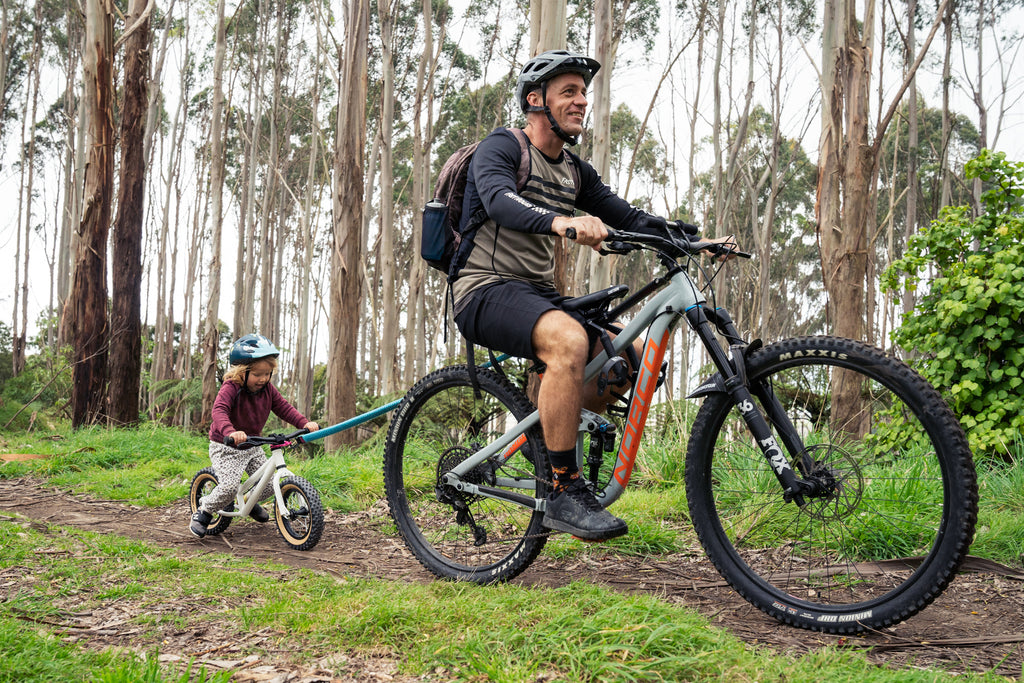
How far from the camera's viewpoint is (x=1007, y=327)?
5.27 m

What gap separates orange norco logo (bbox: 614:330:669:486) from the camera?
295cm

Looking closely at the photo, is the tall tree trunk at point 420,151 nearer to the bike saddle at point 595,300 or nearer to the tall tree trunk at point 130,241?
the tall tree trunk at point 130,241

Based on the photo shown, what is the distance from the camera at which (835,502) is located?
262cm

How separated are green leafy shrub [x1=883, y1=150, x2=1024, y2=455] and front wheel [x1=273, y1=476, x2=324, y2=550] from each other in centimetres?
440

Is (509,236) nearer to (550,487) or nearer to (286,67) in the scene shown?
(550,487)

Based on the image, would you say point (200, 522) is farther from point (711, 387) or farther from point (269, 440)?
point (711, 387)

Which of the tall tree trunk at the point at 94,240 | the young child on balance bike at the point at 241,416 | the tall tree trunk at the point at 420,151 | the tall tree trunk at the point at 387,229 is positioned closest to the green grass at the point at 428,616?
the young child on balance bike at the point at 241,416

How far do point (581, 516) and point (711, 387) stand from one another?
69 centimetres

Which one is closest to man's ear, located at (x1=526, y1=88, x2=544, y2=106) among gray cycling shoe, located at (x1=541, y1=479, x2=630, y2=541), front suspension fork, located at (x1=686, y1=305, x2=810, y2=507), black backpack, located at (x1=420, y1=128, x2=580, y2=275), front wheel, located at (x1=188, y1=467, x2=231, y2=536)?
black backpack, located at (x1=420, y1=128, x2=580, y2=275)

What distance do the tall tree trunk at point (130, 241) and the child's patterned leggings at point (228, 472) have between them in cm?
546

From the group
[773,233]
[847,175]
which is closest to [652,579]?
[847,175]

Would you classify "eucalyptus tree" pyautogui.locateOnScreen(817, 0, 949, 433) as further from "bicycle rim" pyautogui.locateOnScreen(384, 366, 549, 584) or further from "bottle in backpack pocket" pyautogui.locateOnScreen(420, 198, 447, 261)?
"bottle in backpack pocket" pyautogui.locateOnScreen(420, 198, 447, 261)

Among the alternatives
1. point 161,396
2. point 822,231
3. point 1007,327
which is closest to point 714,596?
point 1007,327

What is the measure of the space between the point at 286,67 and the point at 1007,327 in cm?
2654
